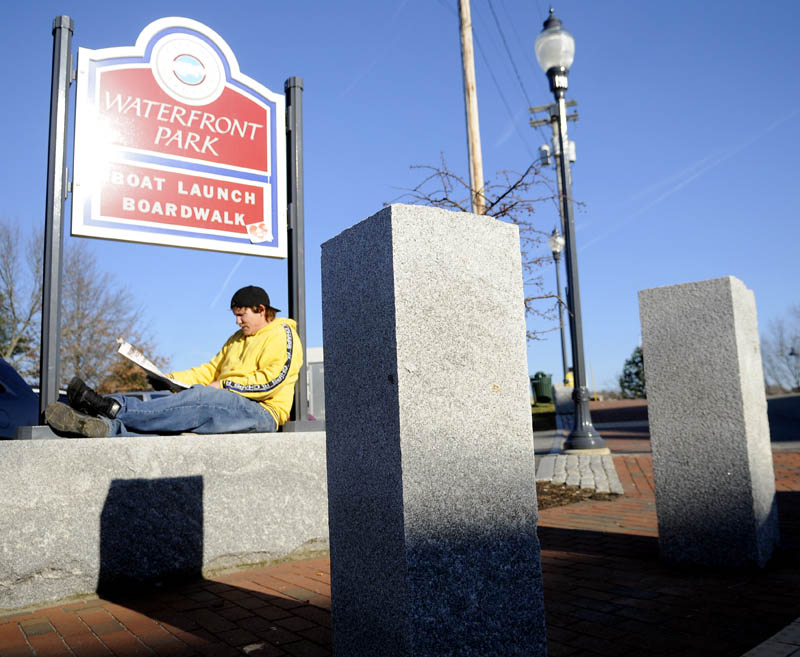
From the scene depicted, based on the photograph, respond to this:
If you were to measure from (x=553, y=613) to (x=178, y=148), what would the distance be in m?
4.20

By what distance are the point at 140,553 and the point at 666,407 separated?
3.33 meters

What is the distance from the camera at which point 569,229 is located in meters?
10.7

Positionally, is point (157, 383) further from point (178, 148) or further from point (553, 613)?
point (553, 613)

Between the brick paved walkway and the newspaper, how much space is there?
4.28 ft

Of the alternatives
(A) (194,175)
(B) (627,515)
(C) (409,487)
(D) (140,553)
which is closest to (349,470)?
(C) (409,487)

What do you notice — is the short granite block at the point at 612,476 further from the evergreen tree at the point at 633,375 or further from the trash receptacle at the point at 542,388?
the evergreen tree at the point at 633,375

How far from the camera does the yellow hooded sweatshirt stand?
444 cm

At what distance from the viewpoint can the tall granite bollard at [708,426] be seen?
3773mm

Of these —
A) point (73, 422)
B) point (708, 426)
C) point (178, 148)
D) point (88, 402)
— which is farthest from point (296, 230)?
point (708, 426)

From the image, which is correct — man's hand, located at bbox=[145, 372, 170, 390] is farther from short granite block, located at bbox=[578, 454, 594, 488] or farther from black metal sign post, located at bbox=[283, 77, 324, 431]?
short granite block, located at bbox=[578, 454, 594, 488]

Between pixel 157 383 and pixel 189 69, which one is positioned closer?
pixel 157 383

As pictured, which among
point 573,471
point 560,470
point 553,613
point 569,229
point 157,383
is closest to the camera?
point 553,613

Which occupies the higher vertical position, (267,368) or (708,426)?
(267,368)

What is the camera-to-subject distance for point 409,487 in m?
1.99
